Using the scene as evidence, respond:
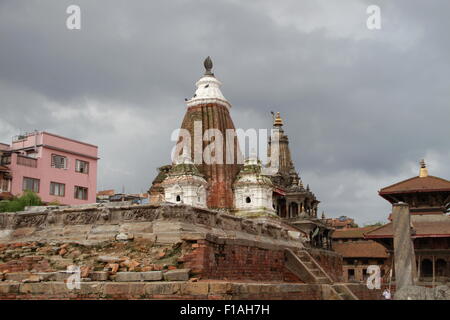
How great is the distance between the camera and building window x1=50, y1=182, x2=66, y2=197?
37.2 meters

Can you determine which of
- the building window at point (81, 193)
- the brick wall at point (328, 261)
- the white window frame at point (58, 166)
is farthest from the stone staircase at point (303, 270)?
the building window at point (81, 193)

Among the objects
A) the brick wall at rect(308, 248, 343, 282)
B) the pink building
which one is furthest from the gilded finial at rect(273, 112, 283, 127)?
the brick wall at rect(308, 248, 343, 282)

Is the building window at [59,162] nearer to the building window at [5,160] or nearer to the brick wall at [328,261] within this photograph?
the building window at [5,160]

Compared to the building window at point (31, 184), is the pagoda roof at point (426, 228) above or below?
below

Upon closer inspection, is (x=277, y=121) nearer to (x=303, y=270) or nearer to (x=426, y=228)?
(x=426, y=228)

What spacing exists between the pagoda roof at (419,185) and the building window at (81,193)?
2069cm

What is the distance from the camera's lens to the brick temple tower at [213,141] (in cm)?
3812

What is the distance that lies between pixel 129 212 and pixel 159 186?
30166mm

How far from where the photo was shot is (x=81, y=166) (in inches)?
1545

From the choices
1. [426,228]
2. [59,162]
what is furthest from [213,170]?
[426,228]

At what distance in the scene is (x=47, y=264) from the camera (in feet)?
37.8
